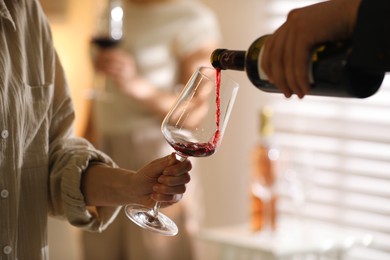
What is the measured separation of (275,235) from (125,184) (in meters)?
1.49

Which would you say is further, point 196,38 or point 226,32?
point 226,32

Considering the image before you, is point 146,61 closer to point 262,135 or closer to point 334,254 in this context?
point 262,135

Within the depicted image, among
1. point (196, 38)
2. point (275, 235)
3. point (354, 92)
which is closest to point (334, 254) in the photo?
point (275, 235)

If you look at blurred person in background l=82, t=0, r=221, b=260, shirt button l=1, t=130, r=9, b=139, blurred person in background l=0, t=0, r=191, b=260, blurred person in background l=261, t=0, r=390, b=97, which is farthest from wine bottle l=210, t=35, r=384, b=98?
blurred person in background l=82, t=0, r=221, b=260

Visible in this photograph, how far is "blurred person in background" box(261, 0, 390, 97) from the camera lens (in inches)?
38.9

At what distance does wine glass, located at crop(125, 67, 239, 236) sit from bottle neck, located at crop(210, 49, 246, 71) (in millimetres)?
67

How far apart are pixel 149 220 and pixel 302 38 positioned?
20.0 inches

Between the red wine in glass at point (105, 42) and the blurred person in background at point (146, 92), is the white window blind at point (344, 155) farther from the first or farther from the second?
the red wine in glass at point (105, 42)

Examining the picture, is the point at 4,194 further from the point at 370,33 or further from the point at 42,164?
the point at 370,33

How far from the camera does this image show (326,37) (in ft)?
3.32

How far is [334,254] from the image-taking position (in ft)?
9.21

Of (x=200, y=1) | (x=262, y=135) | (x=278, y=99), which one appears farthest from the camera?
(x=200, y=1)

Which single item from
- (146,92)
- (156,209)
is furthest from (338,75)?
(146,92)

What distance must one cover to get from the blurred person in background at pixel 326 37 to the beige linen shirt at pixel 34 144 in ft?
1.66
